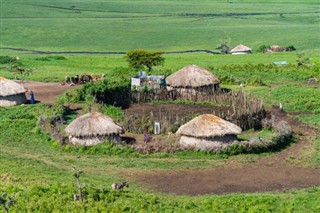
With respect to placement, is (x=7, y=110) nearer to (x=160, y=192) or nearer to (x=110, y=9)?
(x=160, y=192)

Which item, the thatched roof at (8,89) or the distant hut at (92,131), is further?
the thatched roof at (8,89)

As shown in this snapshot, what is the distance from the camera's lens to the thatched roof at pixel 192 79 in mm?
39812

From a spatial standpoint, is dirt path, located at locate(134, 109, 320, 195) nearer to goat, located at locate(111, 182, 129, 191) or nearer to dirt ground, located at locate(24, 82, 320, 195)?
dirt ground, located at locate(24, 82, 320, 195)

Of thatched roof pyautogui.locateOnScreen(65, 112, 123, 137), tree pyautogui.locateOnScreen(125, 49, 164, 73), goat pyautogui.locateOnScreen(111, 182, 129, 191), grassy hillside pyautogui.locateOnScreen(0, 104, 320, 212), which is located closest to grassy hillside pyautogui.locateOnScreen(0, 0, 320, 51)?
tree pyautogui.locateOnScreen(125, 49, 164, 73)

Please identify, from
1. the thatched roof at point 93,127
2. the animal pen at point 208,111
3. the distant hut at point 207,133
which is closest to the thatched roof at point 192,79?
the animal pen at point 208,111

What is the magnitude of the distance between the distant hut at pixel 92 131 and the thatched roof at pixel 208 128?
9.58 feet

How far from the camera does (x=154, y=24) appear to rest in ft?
341

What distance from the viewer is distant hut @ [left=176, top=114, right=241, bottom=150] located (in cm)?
2772

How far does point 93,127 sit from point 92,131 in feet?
0.70

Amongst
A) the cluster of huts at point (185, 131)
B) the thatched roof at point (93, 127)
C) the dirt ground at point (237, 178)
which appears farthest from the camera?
the thatched roof at point (93, 127)

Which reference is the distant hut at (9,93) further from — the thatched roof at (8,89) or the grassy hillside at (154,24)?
the grassy hillside at (154,24)

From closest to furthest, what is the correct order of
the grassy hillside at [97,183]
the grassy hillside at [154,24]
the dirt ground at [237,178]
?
1. the grassy hillside at [97,183]
2. the dirt ground at [237,178]
3. the grassy hillside at [154,24]

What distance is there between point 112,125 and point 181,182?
575 centimetres

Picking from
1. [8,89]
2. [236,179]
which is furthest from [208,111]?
[236,179]
